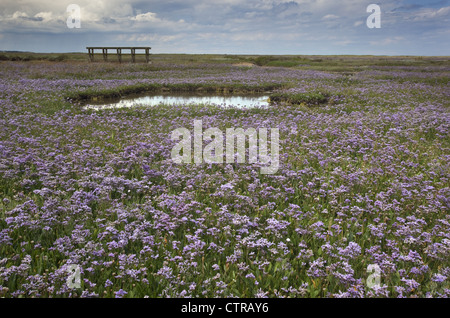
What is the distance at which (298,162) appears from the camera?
8484 mm

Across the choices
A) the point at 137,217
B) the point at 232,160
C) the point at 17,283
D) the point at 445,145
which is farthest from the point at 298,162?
the point at 17,283

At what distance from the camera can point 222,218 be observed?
5.38 meters

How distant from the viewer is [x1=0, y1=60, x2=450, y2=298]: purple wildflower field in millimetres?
4176

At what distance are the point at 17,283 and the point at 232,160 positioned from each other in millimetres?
5364

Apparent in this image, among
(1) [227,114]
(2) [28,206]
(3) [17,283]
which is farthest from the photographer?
(1) [227,114]

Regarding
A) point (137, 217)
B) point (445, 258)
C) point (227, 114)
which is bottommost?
point (445, 258)

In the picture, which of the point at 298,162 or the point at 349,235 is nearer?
the point at 349,235

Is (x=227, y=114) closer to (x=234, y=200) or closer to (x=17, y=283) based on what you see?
(x=234, y=200)

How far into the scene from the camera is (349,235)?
17.5 feet

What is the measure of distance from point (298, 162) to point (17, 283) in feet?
21.3

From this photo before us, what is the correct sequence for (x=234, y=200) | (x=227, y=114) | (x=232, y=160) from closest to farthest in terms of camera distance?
1. (x=234, y=200)
2. (x=232, y=160)
3. (x=227, y=114)

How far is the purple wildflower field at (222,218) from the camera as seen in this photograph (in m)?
4.18
